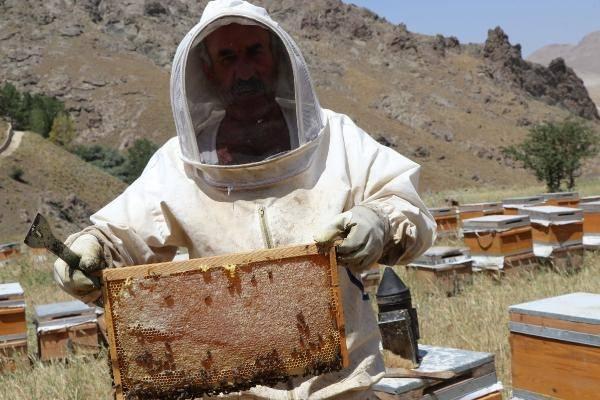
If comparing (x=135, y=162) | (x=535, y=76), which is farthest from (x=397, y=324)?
(x=535, y=76)

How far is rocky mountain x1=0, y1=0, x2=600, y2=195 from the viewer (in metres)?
60.3

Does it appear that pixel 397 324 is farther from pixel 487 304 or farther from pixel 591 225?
pixel 591 225

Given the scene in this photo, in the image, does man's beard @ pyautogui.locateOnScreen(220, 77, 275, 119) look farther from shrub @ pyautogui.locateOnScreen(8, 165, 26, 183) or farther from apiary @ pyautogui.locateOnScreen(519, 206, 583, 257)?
shrub @ pyautogui.locateOnScreen(8, 165, 26, 183)

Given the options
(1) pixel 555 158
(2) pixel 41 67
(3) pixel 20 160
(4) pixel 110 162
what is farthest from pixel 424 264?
(2) pixel 41 67

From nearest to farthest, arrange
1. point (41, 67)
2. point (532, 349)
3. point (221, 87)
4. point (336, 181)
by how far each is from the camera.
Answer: point (336, 181)
point (221, 87)
point (532, 349)
point (41, 67)

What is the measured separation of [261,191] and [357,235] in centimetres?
44

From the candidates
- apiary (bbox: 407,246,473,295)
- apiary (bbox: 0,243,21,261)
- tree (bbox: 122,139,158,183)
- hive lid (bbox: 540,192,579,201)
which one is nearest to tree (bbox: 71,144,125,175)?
tree (bbox: 122,139,158,183)

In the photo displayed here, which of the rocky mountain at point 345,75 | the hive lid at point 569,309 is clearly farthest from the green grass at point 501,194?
the rocky mountain at point 345,75

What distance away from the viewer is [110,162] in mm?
48906

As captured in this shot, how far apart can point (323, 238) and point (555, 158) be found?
25.1m

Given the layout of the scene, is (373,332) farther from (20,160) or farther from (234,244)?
(20,160)

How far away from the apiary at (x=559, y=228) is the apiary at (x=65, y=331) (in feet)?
17.8

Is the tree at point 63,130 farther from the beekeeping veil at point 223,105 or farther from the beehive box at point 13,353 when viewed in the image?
the beekeeping veil at point 223,105

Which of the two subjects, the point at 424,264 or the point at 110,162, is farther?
the point at 110,162
